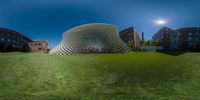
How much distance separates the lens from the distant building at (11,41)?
77.3m

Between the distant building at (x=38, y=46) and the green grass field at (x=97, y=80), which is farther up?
the distant building at (x=38, y=46)

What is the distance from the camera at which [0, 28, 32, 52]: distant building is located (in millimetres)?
77312

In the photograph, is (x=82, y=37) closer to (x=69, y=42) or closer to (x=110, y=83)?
(x=69, y=42)

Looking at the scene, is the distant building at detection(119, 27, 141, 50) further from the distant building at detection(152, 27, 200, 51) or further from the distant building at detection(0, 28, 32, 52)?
the distant building at detection(0, 28, 32, 52)

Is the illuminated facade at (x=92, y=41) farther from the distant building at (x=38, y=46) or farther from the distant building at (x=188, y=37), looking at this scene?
the distant building at (x=188, y=37)

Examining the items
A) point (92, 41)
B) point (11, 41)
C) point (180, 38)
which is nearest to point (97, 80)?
point (92, 41)

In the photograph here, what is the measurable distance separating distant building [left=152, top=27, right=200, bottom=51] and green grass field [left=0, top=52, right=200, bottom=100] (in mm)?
55901

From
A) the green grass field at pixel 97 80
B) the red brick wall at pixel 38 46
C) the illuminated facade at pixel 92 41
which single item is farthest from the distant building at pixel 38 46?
the green grass field at pixel 97 80

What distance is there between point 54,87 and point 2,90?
4.17 meters

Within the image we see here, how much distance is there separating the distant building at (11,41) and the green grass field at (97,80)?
58.2 meters

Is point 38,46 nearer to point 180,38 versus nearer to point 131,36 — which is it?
point 131,36

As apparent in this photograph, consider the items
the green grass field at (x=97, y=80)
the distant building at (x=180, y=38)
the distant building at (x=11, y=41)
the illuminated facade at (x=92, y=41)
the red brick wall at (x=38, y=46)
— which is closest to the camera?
the green grass field at (x=97, y=80)

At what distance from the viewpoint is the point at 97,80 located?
19422 mm

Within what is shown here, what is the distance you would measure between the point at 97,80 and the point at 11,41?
7368 centimetres
